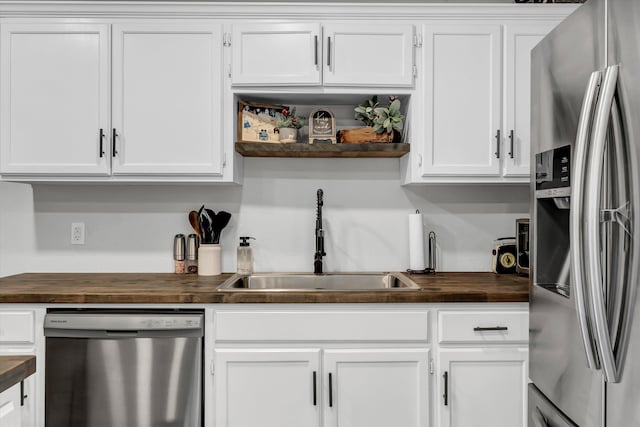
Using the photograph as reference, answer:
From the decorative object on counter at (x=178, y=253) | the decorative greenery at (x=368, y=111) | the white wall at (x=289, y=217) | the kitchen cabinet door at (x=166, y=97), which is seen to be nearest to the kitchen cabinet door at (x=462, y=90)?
the decorative greenery at (x=368, y=111)

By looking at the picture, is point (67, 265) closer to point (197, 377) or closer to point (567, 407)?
point (197, 377)

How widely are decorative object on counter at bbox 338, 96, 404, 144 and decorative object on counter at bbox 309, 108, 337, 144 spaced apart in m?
0.05

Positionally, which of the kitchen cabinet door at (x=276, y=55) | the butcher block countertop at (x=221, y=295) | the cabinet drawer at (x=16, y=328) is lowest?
the cabinet drawer at (x=16, y=328)

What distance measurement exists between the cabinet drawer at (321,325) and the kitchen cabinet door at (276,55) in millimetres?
1028

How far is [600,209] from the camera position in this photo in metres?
1.11

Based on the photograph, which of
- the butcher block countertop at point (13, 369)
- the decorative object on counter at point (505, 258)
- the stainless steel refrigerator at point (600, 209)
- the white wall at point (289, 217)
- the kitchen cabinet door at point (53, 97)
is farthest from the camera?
the white wall at point (289, 217)

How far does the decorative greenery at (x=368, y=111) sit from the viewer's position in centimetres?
Result: 225

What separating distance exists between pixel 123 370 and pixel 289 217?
1071 millimetres

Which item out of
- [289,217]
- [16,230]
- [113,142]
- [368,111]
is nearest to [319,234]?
[289,217]

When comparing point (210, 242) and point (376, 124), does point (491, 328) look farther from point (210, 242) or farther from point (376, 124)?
point (210, 242)

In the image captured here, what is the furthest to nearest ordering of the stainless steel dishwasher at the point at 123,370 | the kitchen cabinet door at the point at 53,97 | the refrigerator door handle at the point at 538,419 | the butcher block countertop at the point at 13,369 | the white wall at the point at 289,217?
the white wall at the point at 289,217, the kitchen cabinet door at the point at 53,97, the stainless steel dishwasher at the point at 123,370, the refrigerator door handle at the point at 538,419, the butcher block countertop at the point at 13,369

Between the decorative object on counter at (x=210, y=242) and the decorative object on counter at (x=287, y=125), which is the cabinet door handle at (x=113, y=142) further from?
the decorative object on counter at (x=287, y=125)

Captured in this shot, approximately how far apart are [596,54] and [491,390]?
4.15ft

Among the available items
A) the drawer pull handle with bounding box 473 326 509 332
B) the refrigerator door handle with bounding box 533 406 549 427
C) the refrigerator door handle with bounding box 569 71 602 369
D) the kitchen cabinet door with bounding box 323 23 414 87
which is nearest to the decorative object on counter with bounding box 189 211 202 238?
the kitchen cabinet door with bounding box 323 23 414 87
